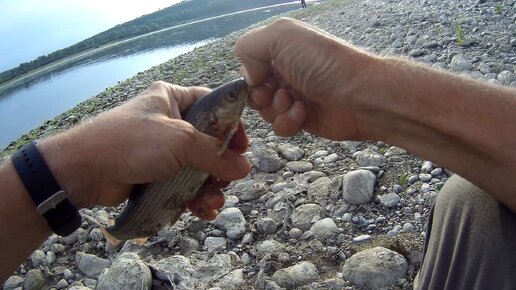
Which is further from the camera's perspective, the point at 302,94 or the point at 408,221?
the point at 408,221

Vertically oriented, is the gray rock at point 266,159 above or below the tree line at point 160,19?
below

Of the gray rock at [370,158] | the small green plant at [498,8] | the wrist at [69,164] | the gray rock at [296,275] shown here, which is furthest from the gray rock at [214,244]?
the small green plant at [498,8]

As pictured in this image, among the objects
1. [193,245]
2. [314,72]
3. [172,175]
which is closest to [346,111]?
[314,72]

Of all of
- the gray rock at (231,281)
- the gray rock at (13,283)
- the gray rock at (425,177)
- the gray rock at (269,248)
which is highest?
the gray rock at (13,283)

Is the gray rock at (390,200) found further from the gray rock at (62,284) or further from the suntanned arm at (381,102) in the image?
the gray rock at (62,284)

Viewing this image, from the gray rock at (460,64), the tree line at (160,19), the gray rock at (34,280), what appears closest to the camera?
the gray rock at (34,280)

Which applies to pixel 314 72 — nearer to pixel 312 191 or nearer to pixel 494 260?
pixel 494 260
